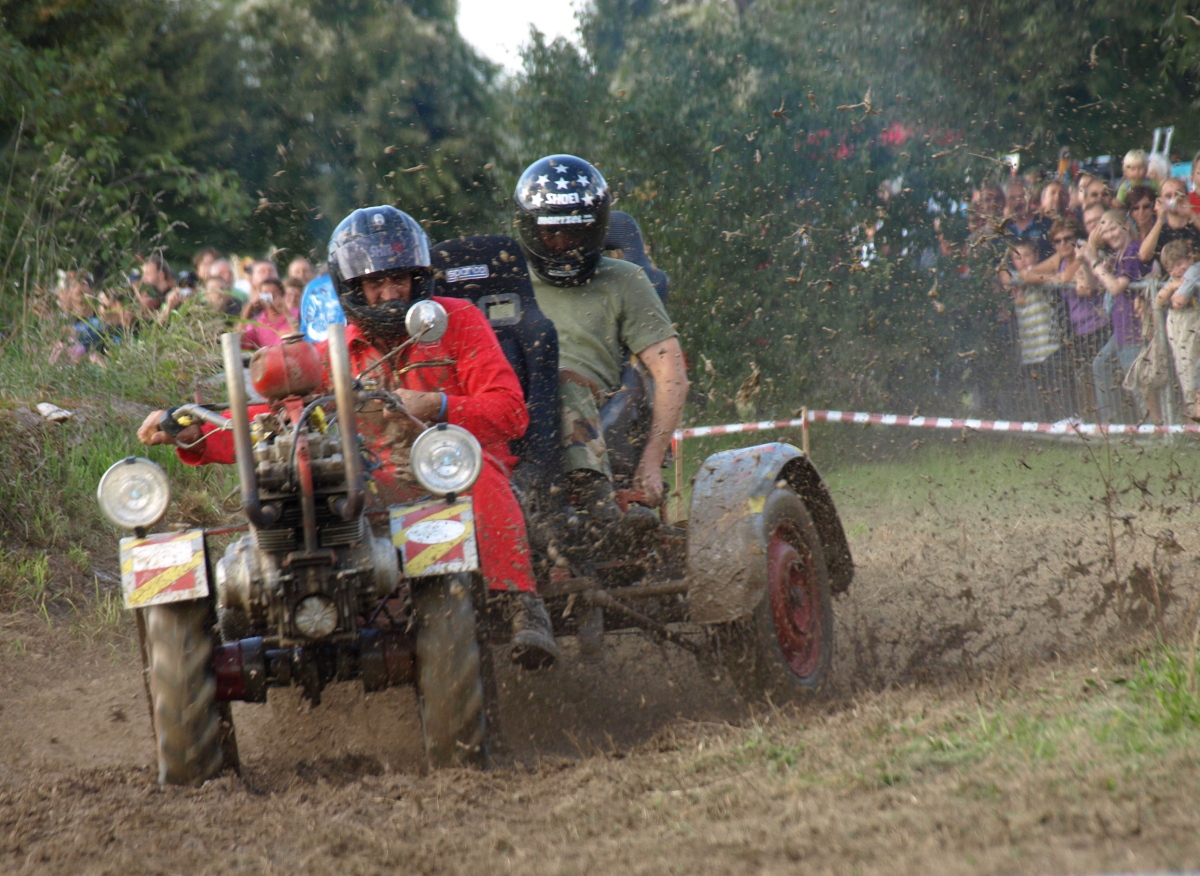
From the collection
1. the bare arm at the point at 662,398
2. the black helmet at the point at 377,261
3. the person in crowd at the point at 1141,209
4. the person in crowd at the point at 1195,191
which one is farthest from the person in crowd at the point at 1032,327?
the black helmet at the point at 377,261

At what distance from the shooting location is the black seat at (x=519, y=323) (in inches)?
198

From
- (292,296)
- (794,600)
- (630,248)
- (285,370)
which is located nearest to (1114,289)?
(630,248)

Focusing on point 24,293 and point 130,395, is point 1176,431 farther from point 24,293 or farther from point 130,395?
point 24,293

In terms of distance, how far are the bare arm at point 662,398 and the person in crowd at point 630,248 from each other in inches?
18.9

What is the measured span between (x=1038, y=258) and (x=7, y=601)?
753 cm

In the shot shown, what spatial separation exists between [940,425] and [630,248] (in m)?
4.68

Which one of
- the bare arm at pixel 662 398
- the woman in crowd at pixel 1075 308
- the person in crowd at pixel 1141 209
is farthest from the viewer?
the woman in crowd at pixel 1075 308

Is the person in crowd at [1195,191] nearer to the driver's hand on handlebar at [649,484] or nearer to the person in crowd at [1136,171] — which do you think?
the person in crowd at [1136,171]

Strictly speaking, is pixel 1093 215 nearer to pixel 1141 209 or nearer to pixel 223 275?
pixel 1141 209

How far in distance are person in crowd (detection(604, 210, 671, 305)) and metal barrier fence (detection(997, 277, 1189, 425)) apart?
4.42 m

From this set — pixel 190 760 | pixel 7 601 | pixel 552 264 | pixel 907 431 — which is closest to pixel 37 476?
pixel 7 601

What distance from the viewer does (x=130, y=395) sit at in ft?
27.9

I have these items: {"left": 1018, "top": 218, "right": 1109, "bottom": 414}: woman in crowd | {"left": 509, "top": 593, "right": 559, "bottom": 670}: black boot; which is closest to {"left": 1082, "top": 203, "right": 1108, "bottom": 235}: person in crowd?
{"left": 1018, "top": 218, "right": 1109, "bottom": 414}: woman in crowd

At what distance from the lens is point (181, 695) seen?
3.83 meters
